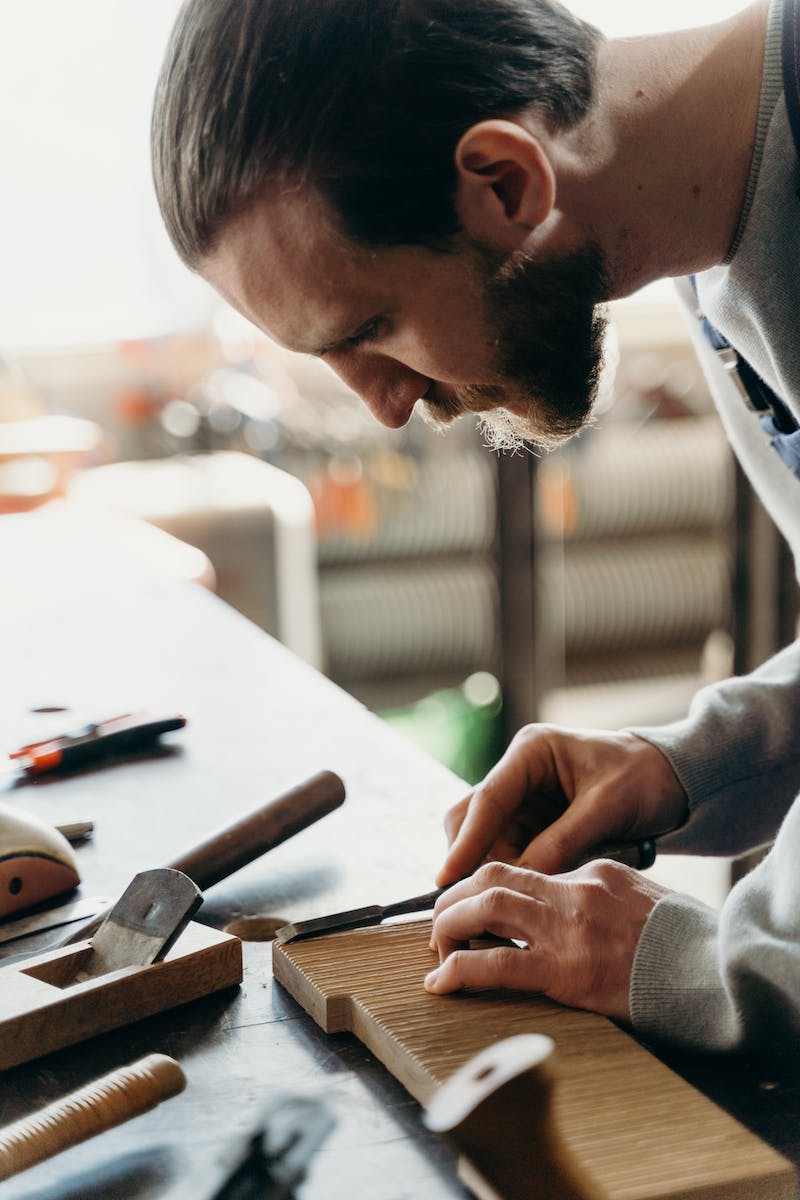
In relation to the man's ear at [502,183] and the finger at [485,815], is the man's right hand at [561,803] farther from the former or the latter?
the man's ear at [502,183]

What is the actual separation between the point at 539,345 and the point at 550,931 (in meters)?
0.52

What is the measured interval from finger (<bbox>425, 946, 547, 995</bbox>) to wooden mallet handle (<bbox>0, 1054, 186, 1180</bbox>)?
0.18 metres

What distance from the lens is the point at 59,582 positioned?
81.3 inches

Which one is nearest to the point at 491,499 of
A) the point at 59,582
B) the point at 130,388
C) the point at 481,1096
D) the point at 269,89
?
the point at 130,388

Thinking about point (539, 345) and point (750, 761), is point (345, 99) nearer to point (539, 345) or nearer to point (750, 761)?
point (539, 345)

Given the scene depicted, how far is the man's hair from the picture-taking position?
968 mm

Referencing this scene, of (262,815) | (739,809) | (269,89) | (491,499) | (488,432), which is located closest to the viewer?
(269,89)

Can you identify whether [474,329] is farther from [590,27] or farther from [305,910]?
[305,910]

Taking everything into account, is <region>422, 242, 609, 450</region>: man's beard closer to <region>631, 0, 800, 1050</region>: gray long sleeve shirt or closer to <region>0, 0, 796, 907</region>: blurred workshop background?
<region>631, 0, 800, 1050</region>: gray long sleeve shirt

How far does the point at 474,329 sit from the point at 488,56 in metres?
0.21

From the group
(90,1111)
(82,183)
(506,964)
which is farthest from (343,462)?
(90,1111)

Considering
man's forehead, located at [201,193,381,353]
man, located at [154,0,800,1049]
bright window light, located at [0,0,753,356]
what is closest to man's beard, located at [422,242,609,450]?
man, located at [154,0,800,1049]

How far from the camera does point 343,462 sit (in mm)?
3848

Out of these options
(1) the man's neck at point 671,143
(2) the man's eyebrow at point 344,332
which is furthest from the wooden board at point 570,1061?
(1) the man's neck at point 671,143
